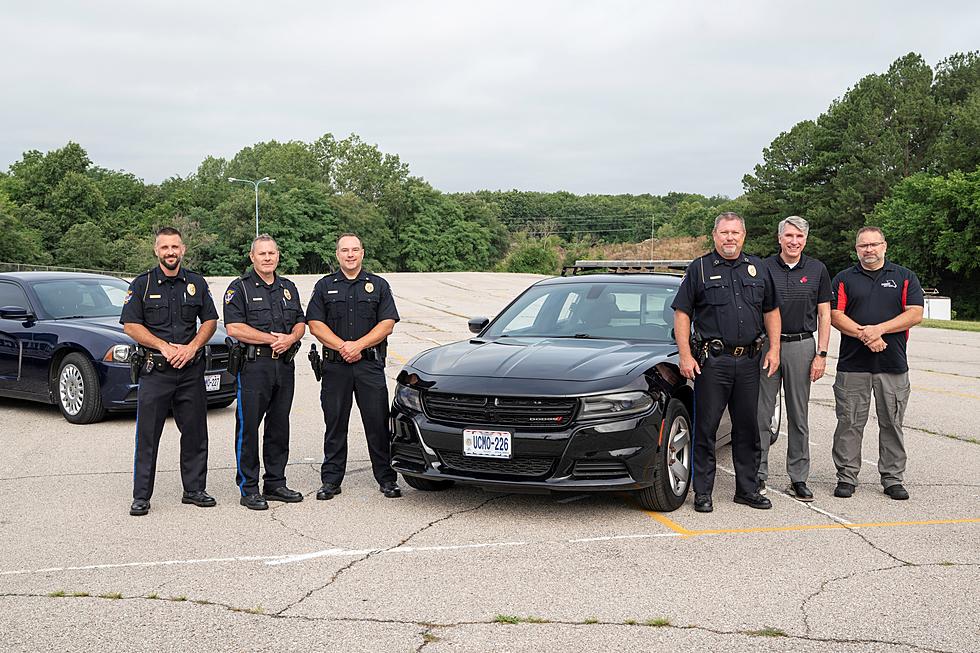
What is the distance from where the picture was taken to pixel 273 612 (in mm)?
4297

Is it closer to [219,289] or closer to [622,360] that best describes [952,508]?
[622,360]

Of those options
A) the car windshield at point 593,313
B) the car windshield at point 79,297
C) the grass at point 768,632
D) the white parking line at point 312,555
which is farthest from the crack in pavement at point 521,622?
the car windshield at point 79,297

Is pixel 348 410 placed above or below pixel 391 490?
above

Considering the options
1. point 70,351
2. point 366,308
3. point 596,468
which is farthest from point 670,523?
point 70,351

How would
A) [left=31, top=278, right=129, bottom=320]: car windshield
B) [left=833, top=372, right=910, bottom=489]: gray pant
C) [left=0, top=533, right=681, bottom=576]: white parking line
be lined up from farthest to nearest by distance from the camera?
[left=31, top=278, right=129, bottom=320]: car windshield < [left=833, top=372, right=910, bottom=489]: gray pant < [left=0, top=533, right=681, bottom=576]: white parking line

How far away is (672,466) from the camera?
618 centimetres

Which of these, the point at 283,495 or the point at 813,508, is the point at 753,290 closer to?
the point at 813,508

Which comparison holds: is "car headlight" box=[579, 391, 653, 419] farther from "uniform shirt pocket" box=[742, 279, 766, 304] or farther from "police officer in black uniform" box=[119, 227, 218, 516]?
"police officer in black uniform" box=[119, 227, 218, 516]

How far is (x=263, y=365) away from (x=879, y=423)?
4259 mm

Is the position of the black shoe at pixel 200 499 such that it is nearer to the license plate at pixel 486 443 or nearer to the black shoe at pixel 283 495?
the black shoe at pixel 283 495

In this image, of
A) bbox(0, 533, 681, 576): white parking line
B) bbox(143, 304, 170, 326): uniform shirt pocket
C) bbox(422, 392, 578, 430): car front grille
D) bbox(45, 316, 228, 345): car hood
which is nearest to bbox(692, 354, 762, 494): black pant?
bbox(0, 533, 681, 576): white parking line

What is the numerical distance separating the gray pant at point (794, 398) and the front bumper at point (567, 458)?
3.63 feet

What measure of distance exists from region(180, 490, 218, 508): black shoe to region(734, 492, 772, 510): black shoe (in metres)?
3.52

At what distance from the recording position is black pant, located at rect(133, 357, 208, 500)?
6.31 m
